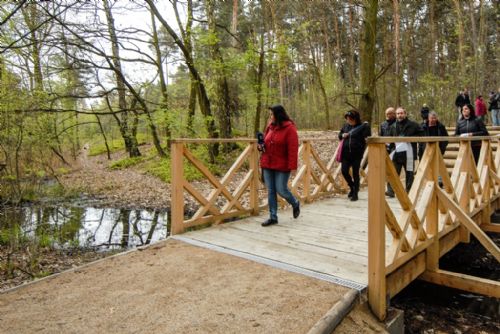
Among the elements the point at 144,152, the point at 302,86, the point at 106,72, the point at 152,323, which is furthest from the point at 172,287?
the point at 302,86

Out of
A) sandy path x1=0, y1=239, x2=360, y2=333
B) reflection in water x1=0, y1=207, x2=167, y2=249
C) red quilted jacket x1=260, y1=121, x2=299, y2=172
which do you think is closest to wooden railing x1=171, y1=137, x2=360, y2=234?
red quilted jacket x1=260, y1=121, x2=299, y2=172

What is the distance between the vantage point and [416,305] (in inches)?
179

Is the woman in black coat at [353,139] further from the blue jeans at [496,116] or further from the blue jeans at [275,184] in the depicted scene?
the blue jeans at [496,116]

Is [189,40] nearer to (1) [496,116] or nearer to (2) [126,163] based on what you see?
(2) [126,163]

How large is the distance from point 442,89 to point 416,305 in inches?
662

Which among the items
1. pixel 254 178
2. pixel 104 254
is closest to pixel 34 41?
pixel 104 254

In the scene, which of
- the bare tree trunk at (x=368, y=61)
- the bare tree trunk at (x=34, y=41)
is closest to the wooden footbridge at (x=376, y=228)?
the bare tree trunk at (x=34, y=41)

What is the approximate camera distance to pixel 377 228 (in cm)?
294

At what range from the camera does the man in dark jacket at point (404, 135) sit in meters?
6.46

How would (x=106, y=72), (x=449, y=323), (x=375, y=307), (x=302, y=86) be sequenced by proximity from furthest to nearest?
(x=302, y=86) < (x=106, y=72) < (x=449, y=323) < (x=375, y=307)

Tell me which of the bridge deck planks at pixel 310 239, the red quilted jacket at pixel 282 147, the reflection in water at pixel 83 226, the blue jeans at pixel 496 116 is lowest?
the reflection in water at pixel 83 226

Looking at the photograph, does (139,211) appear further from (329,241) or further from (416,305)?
(416,305)

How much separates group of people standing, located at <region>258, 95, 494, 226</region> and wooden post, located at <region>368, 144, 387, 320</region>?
2.01 m

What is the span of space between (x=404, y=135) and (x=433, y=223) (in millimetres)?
2579
